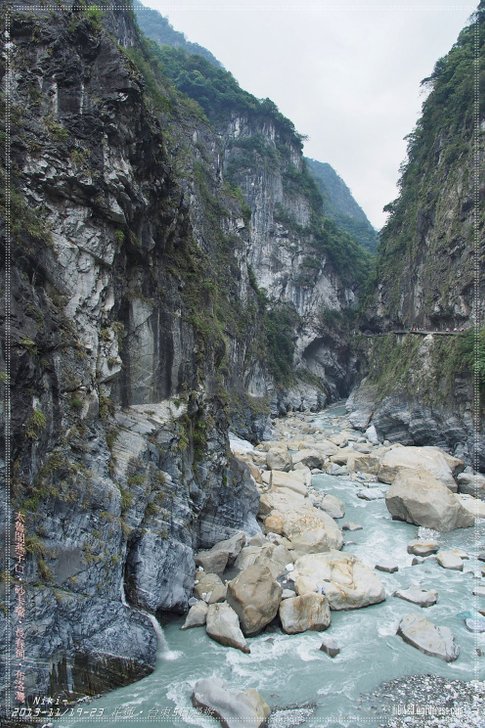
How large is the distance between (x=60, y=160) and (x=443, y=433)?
69.6ft

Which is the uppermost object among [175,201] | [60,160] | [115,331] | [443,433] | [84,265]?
[175,201]

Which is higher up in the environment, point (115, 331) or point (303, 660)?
point (115, 331)

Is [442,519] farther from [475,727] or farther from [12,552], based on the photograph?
[12,552]

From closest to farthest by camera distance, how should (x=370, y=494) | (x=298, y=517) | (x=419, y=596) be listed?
1. (x=419, y=596)
2. (x=298, y=517)
3. (x=370, y=494)

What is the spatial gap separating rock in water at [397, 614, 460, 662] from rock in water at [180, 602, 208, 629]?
3600 millimetres

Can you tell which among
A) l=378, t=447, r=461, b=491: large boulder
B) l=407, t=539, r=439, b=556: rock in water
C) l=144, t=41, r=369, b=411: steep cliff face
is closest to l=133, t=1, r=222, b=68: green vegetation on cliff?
l=144, t=41, r=369, b=411: steep cliff face

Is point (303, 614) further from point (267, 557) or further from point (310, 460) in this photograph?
point (310, 460)

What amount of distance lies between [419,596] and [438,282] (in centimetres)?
2309

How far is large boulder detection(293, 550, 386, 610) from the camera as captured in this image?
911 cm

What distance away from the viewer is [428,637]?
7957mm

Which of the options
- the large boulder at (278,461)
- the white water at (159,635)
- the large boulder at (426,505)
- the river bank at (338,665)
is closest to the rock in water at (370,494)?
the large boulder at (426,505)

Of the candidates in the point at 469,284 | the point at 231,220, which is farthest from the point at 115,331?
the point at 231,220

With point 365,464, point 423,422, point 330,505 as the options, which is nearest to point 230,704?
point 330,505

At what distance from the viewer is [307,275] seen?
50.6 m
